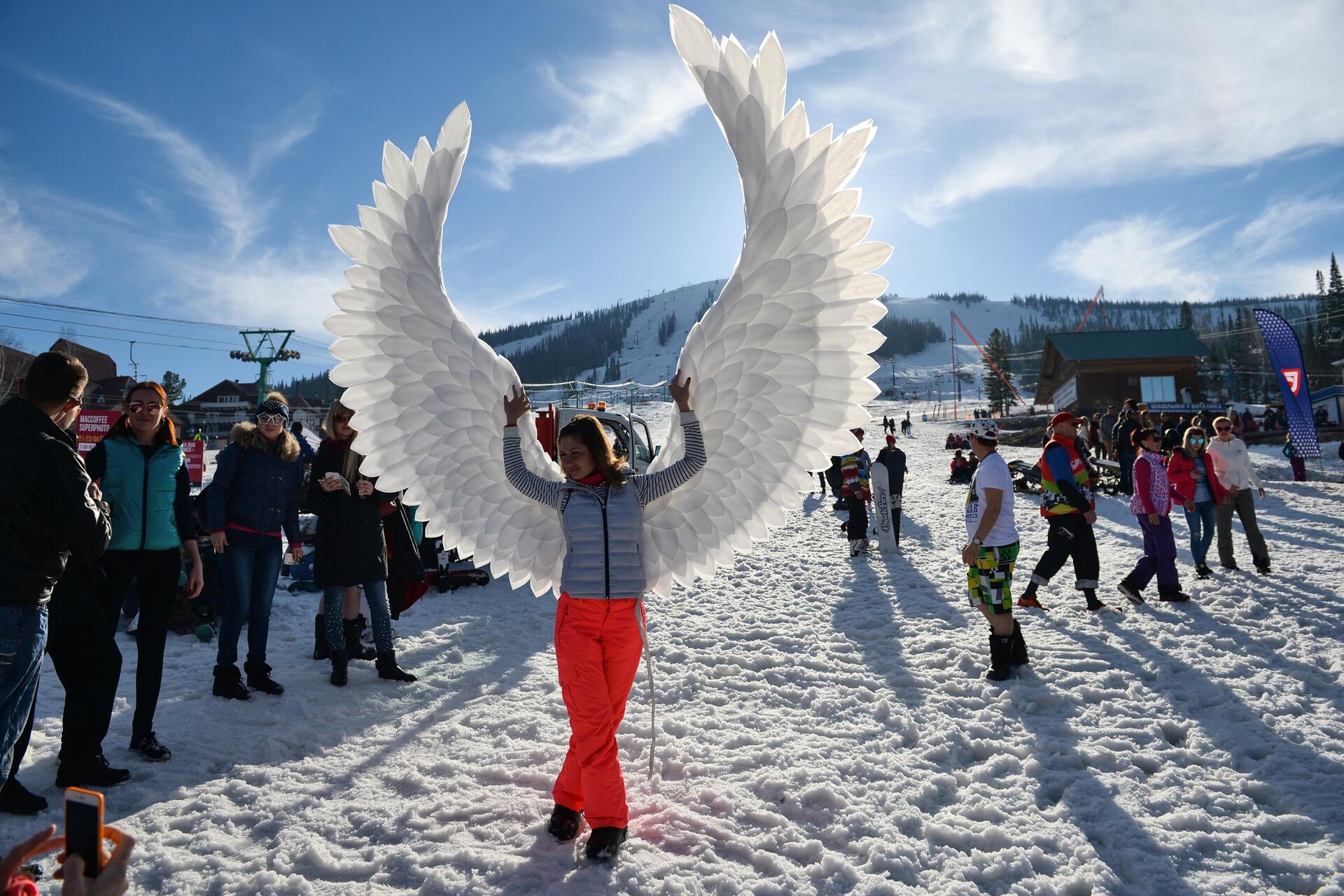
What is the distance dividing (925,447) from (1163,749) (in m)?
31.7

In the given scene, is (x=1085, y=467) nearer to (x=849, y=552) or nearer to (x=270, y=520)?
(x=849, y=552)

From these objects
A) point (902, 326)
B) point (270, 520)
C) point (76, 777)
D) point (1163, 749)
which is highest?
point (902, 326)

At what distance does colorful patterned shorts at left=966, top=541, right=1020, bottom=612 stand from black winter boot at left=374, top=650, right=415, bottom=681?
164 inches

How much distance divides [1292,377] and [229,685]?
21012mm

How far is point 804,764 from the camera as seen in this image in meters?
3.55

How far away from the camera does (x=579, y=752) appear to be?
9.27ft

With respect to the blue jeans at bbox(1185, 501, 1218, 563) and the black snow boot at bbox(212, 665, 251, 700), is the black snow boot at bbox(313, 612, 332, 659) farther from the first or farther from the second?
the blue jeans at bbox(1185, 501, 1218, 563)

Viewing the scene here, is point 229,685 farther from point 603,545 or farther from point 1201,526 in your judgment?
point 1201,526

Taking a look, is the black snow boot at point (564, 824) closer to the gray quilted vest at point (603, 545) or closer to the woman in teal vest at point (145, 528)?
the gray quilted vest at point (603, 545)

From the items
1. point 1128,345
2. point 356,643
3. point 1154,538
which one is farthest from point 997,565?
point 1128,345

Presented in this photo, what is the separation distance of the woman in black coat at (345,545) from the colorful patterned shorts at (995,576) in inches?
165

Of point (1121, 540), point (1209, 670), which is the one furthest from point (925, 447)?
point (1209, 670)

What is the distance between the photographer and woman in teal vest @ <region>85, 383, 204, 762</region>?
11.6 ft

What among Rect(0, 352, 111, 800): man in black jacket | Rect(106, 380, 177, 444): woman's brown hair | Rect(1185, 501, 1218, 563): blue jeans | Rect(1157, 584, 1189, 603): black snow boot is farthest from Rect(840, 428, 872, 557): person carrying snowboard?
Rect(0, 352, 111, 800): man in black jacket
